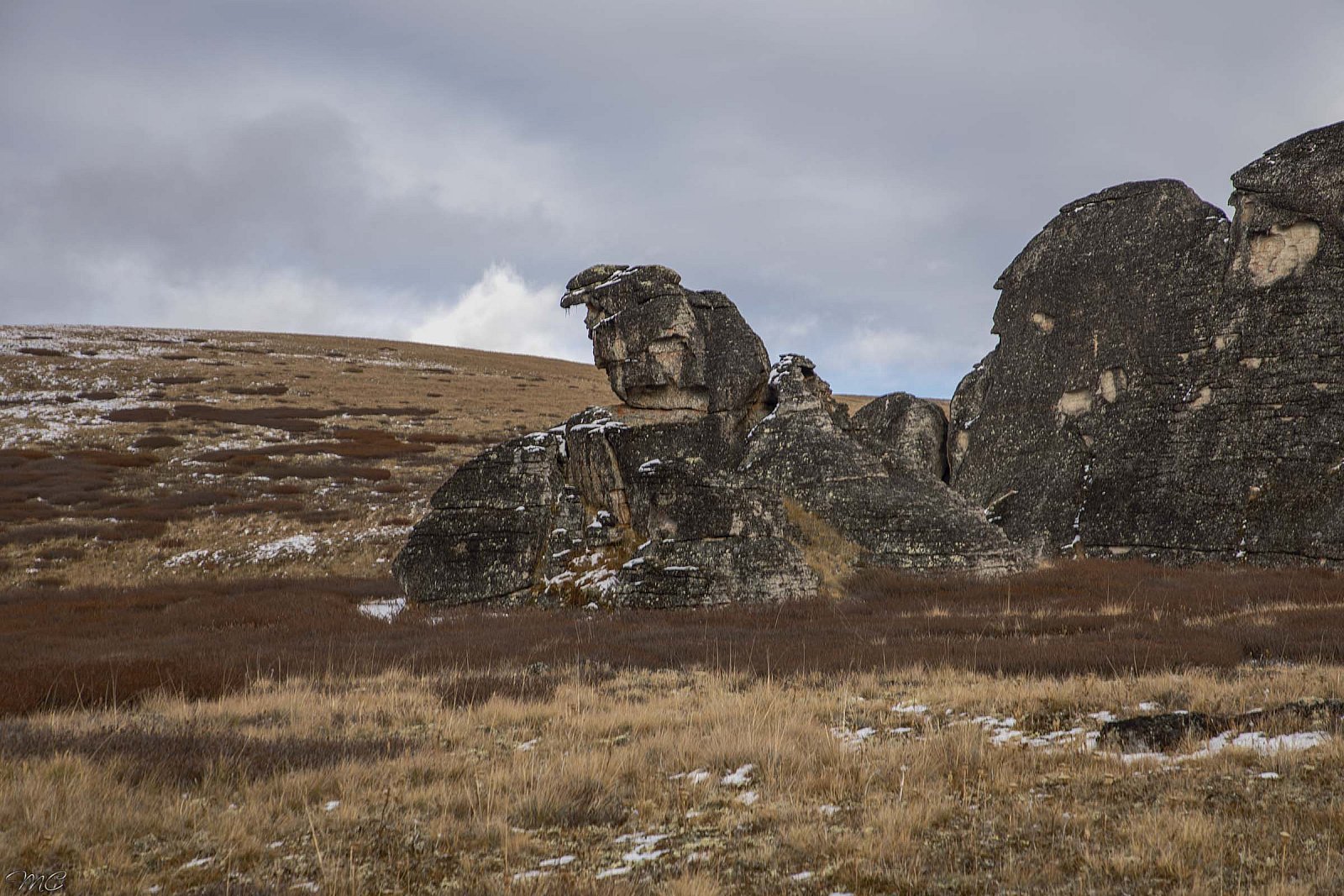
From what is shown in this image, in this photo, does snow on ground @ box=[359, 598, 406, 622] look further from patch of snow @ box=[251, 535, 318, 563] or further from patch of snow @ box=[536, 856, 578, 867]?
patch of snow @ box=[536, 856, 578, 867]

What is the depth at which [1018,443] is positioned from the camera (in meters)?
30.2

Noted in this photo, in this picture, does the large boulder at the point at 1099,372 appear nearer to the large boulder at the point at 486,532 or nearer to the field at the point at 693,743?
the field at the point at 693,743

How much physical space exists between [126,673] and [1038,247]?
102 feet

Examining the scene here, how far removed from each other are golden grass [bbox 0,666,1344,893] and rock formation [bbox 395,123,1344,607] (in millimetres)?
11561

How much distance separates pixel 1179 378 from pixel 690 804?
84.2 feet

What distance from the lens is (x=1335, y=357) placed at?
934 inches

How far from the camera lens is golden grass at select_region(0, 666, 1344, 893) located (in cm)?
502

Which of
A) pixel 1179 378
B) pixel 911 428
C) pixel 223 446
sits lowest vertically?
pixel 911 428

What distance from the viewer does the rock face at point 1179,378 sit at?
2358 centimetres

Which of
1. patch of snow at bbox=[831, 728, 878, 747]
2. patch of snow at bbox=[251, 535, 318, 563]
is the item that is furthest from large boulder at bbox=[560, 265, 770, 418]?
patch of snow at bbox=[831, 728, 878, 747]

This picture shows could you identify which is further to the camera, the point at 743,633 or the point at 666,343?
the point at 666,343

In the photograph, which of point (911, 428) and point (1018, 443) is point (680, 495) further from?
point (911, 428)

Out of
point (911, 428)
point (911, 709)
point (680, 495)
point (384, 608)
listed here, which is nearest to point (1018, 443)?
point (911, 428)

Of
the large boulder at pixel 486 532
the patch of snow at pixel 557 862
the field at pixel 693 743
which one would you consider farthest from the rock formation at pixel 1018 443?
the patch of snow at pixel 557 862
